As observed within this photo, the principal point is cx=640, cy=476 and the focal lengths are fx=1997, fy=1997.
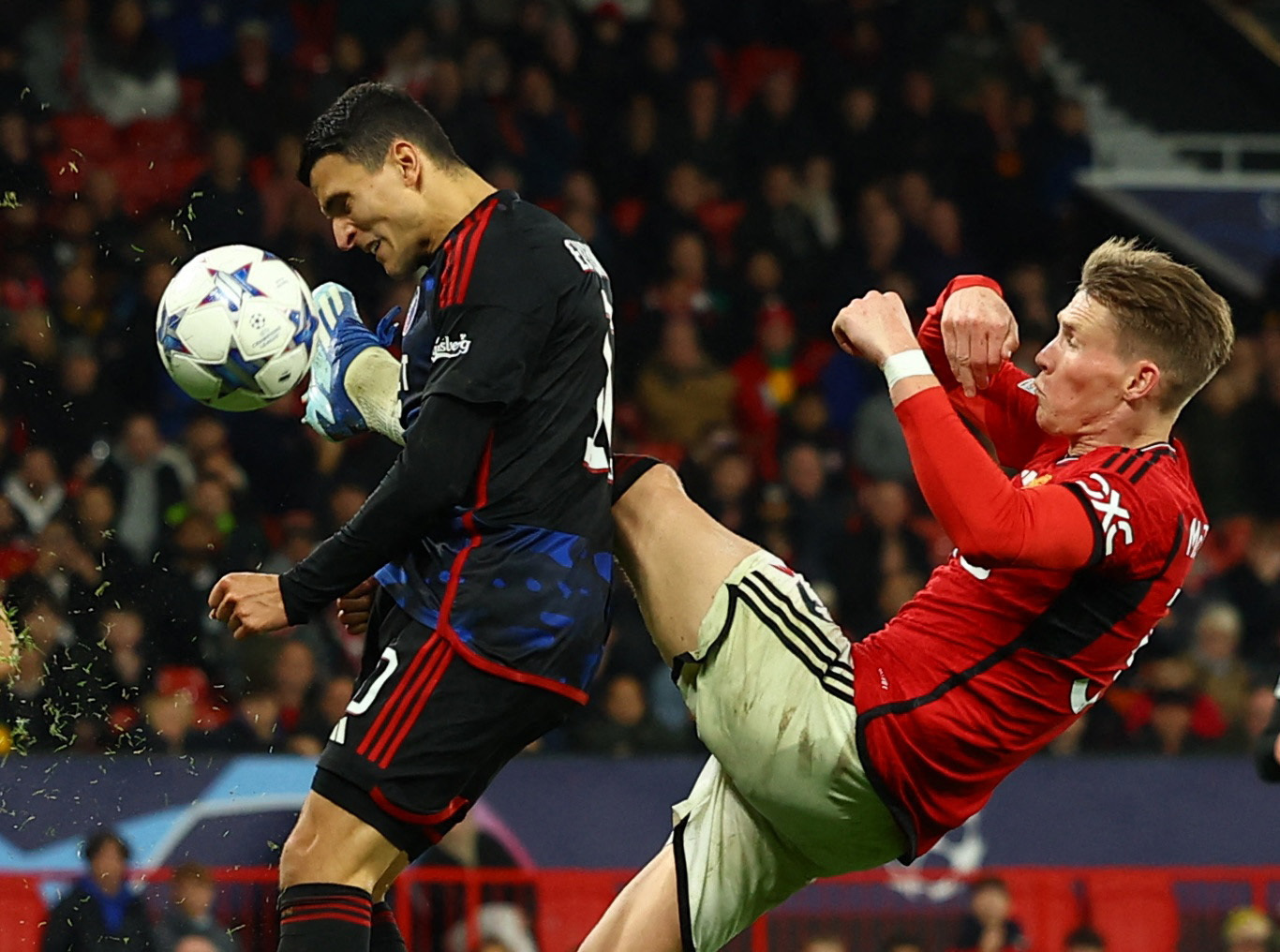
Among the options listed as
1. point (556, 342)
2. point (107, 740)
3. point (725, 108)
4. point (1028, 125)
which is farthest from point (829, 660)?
point (1028, 125)

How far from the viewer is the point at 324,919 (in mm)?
3912

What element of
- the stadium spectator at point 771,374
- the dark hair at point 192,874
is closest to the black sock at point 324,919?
the dark hair at point 192,874

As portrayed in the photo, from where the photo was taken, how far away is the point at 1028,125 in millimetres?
11930

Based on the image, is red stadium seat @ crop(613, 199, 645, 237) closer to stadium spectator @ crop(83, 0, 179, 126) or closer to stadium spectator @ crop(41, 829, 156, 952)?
stadium spectator @ crop(83, 0, 179, 126)

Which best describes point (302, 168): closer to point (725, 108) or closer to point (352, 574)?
point (352, 574)

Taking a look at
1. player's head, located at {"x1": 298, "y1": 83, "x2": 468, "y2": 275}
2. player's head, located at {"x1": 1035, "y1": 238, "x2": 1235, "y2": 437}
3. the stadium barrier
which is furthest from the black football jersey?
the stadium barrier

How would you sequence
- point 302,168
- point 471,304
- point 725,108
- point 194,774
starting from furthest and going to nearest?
point 725,108 → point 194,774 → point 302,168 → point 471,304

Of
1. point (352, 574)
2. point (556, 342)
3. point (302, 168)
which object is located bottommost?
point (352, 574)

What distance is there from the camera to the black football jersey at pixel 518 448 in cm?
403

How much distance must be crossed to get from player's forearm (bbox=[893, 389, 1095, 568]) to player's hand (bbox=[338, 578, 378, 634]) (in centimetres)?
129

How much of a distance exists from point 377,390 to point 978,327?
1.32 m

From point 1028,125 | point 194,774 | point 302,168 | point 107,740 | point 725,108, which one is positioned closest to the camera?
point 302,168

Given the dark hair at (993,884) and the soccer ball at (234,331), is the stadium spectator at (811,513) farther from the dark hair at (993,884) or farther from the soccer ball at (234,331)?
the soccer ball at (234,331)

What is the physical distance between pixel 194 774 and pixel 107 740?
648 mm
